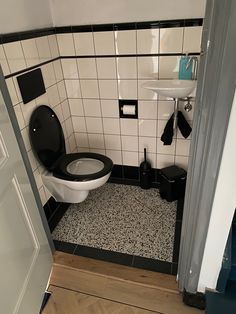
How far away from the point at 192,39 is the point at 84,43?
0.79 m

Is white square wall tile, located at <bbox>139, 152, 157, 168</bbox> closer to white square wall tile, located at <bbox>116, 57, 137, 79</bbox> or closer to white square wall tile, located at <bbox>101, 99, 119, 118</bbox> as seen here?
white square wall tile, located at <bbox>101, 99, 119, 118</bbox>

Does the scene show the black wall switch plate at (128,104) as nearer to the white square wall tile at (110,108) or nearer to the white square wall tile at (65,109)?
the white square wall tile at (110,108)

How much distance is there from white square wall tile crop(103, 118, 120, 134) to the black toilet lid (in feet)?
1.33

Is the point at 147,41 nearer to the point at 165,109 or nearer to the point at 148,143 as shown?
the point at 165,109

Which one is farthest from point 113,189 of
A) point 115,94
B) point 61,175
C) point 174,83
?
point 174,83

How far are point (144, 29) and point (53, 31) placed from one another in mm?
691

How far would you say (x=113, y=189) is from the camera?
7.38 ft

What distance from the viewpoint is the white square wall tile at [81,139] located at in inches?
88.3

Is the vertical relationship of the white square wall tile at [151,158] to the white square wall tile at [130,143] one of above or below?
below

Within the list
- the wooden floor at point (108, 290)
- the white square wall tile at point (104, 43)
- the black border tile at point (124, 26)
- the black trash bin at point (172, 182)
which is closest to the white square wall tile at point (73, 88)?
the white square wall tile at point (104, 43)

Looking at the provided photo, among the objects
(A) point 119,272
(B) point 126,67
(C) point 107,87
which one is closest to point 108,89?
(C) point 107,87

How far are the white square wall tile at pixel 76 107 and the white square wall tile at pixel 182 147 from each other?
2.86 ft

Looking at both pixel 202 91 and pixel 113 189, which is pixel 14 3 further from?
pixel 113 189

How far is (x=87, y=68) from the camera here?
1.93 metres
